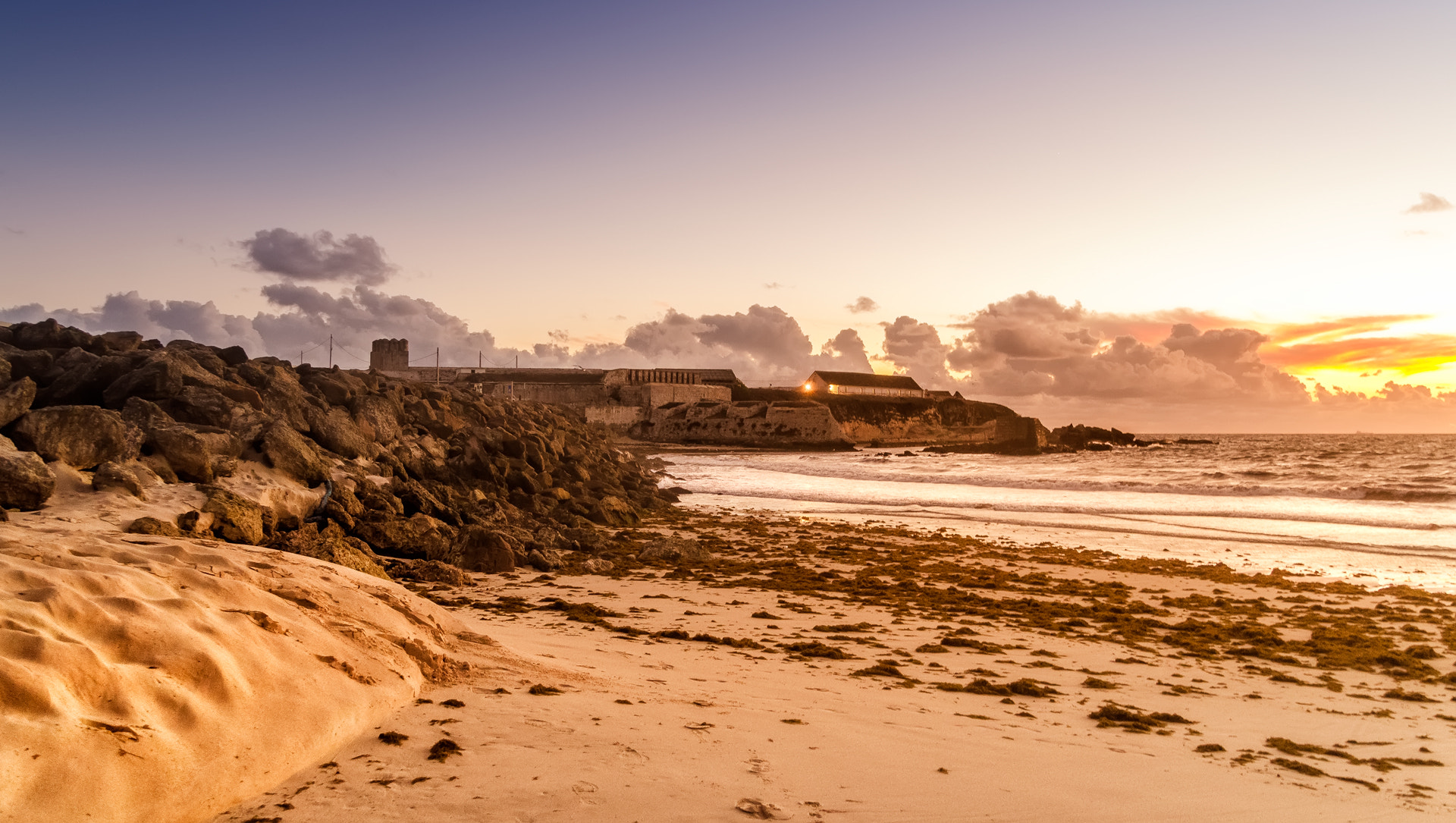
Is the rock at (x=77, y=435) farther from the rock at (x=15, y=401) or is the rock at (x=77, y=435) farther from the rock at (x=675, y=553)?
the rock at (x=675, y=553)

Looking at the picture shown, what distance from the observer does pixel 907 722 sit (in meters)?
4.32

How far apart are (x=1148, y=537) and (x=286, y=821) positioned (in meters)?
15.0

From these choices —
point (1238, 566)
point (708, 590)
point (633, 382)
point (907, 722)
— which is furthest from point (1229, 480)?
point (633, 382)

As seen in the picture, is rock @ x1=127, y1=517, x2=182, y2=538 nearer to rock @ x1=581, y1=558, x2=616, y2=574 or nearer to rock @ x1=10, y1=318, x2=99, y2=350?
rock @ x1=581, y1=558, x2=616, y2=574

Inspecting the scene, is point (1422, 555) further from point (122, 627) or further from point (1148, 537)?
point (122, 627)

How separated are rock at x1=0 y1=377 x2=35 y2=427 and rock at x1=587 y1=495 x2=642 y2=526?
297 inches

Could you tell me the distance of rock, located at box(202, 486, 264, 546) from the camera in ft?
24.2

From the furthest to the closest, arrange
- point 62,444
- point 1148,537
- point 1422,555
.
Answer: point 1148,537 < point 1422,555 < point 62,444

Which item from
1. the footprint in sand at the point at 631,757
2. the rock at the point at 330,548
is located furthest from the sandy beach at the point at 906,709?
the rock at the point at 330,548

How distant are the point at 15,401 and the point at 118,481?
164 centimetres

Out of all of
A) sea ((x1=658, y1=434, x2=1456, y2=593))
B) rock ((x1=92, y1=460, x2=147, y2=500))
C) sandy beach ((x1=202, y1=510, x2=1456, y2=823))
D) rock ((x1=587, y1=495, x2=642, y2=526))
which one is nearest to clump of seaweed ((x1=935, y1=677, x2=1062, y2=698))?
sandy beach ((x1=202, y1=510, x2=1456, y2=823))

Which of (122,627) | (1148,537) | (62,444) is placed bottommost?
(1148,537)

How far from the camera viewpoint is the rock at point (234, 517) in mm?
7367

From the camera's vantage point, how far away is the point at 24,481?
646cm
